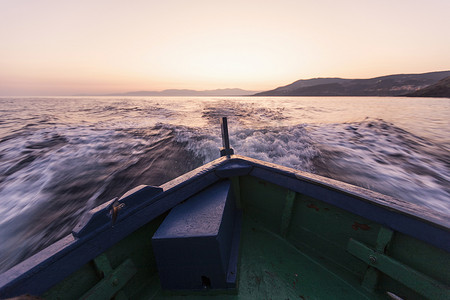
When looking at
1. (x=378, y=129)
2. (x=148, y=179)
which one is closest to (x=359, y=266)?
(x=148, y=179)

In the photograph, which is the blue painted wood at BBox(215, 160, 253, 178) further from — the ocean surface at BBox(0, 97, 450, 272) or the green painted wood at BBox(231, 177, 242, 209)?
the ocean surface at BBox(0, 97, 450, 272)

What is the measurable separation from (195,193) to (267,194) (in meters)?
1.03

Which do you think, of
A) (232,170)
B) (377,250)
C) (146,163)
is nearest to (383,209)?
(377,250)

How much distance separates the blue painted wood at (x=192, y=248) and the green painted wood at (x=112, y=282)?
0.32m

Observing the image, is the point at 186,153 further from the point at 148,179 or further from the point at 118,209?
the point at 118,209

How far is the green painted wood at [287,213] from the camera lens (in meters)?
2.11

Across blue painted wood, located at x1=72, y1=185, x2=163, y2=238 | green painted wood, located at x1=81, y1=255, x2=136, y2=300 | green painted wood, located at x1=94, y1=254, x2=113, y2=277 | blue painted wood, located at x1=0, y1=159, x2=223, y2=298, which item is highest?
A: blue painted wood, located at x1=72, y1=185, x2=163, y2=238

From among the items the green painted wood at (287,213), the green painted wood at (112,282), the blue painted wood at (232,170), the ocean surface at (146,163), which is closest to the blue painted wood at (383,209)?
the green painted wood at (287,213)

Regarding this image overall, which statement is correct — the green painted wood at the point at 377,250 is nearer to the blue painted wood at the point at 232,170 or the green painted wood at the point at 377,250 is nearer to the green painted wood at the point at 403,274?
the green painted wood at the point at 403,274

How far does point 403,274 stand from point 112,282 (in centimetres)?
248

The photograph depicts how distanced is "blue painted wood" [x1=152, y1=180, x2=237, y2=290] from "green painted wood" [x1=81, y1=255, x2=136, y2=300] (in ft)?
1.04

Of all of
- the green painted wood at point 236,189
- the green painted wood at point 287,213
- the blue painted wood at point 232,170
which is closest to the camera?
the green painted wood at point 287,213

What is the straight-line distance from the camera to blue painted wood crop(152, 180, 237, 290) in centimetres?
142

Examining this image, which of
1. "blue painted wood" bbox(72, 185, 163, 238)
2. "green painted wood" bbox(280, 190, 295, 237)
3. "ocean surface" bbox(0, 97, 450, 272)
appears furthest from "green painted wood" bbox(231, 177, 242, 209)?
"ocean surface" bbox(0, 97, 450, 272)
